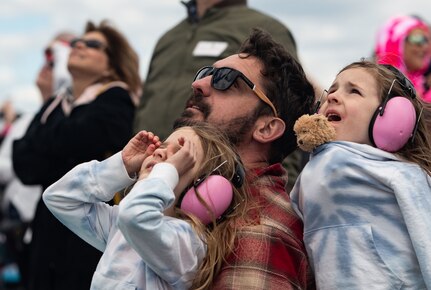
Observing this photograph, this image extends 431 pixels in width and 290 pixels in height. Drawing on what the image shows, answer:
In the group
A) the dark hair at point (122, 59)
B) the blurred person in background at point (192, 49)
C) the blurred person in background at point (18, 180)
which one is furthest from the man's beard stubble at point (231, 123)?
the blurred person in background at point (18, 180)

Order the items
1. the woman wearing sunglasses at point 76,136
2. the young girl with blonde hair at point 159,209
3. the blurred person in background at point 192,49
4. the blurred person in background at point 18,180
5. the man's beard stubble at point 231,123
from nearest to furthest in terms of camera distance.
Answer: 1. the young girl with blonde hair at point 159,209
2. the man's beard stubble at point 231,123
3. the blurred person in background at point 192,49
4. the woman wearing sunglasses at point 76,136
5. the blurred person in background at point 18,180

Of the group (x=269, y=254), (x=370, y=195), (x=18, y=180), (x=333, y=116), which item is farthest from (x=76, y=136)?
(x=370, y=195)

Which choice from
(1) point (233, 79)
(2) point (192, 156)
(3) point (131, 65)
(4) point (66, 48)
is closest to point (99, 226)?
(2) point (192, 156)

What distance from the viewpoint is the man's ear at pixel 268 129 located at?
3.14 metres

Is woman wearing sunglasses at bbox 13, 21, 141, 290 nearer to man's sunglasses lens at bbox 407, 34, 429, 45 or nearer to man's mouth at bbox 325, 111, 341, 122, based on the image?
man's sunglasses lens at bbox 407, 34, 429, 45

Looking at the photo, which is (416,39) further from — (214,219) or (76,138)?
(214,219)

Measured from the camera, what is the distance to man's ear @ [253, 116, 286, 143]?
3.14 meters

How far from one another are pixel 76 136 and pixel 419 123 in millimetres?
2767

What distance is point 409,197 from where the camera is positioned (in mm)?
2674

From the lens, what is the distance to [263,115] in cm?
316

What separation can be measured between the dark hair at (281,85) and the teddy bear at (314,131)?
0.37 meters

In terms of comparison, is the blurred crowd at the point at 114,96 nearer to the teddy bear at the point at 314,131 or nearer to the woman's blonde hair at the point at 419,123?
the woman's blonde hair at the point at 419,123

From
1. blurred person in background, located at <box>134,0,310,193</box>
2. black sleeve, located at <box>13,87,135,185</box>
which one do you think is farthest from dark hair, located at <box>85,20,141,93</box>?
blurred person in background, located at <box>134,0,310,193</box>

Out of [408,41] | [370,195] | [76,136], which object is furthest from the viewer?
[408,41]
